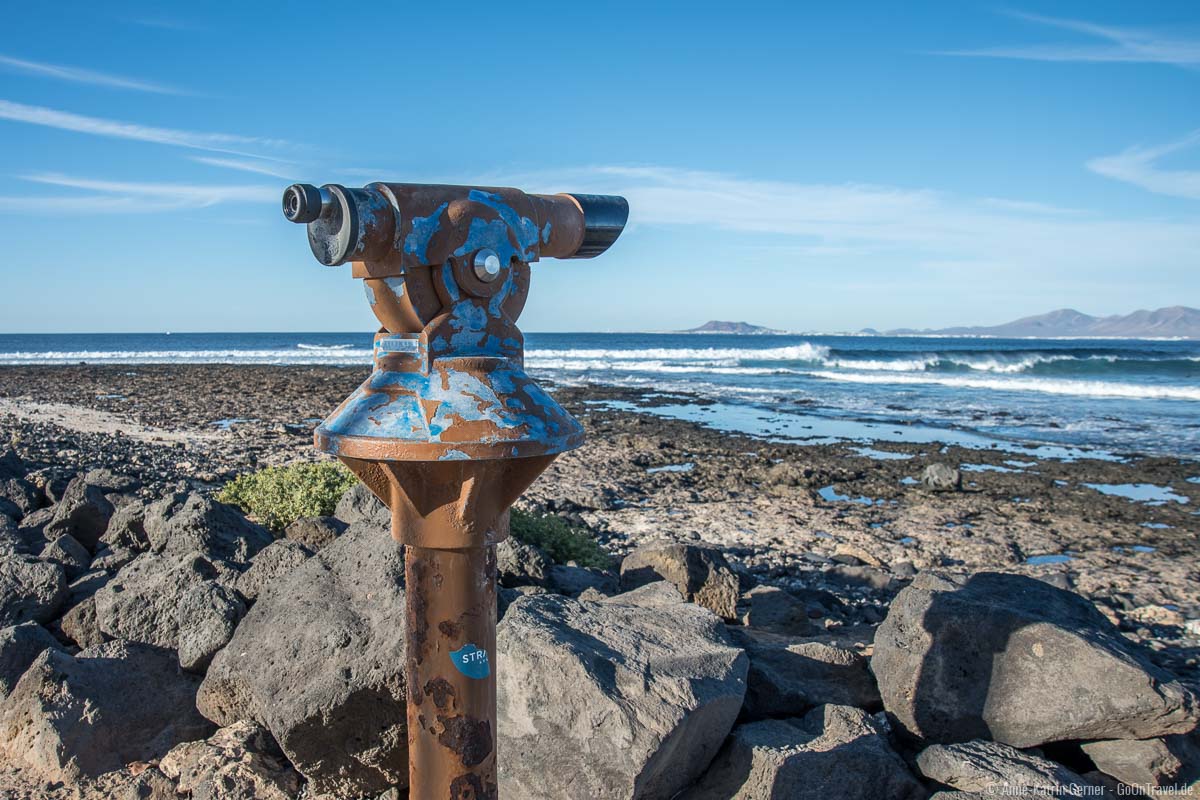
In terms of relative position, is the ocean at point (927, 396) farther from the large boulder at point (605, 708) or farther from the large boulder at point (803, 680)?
the large boulder at point (605, 708)

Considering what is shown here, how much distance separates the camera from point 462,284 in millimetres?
1865

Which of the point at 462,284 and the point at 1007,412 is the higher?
the point at 462,284

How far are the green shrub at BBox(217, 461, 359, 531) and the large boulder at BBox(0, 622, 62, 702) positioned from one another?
1968 mm

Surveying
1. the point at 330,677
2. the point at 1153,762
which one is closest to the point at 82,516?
the point at 330,677

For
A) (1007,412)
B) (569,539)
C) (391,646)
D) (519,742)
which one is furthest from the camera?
(1007,412)

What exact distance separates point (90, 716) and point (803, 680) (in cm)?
291

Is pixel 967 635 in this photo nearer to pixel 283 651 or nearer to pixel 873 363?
pixel 283 651

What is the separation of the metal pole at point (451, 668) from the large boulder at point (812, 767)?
132cm

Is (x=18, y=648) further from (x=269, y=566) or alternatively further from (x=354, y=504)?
(x=354, y=504)

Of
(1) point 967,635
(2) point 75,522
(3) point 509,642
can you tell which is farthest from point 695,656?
(2) point 75,522

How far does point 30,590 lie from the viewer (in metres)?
4.61

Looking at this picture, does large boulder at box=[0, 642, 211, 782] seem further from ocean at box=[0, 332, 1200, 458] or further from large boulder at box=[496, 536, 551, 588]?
ocean at box=[0, 332, 1200, 458]

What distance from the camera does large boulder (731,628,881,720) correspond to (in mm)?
3594

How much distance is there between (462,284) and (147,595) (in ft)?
10.8
